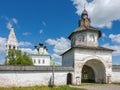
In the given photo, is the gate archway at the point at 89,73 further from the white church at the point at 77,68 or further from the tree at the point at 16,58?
Result: the tree at the point at 16,58

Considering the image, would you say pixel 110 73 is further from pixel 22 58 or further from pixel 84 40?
pixel 22 58

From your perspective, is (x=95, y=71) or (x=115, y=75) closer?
(x=115, y=75)

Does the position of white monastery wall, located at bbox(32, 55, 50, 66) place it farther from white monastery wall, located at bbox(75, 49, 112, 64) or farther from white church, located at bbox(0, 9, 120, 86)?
white monastery wall, located at bbox(75, 49, 112, 64)

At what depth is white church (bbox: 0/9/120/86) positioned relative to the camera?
63.6 feet

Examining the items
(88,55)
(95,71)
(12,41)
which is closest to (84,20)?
(88,55)

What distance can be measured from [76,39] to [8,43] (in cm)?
2763

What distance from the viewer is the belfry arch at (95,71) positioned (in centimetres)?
2383

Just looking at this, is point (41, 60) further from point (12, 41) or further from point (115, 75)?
point (115, 75)

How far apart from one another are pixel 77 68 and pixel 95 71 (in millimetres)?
5479

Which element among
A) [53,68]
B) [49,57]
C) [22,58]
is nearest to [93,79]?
[53,68]

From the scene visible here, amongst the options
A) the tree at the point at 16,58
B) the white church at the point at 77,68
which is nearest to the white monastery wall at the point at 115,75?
the white church at the point at 77,68

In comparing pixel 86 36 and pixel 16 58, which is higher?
pixel 86 36

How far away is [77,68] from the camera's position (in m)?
21.7

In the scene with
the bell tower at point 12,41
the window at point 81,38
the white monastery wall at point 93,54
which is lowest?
the white monastery wall at point 93,54
